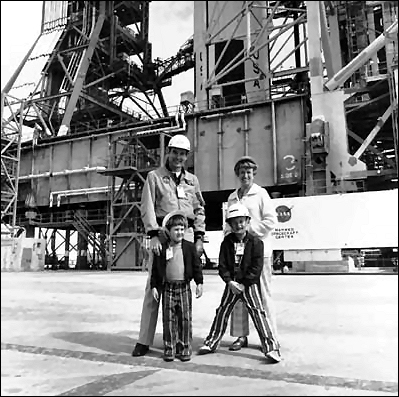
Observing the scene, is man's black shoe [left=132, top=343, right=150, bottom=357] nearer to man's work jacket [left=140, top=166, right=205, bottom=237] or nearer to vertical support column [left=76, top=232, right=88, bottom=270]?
man's work jacket [left=140, top=166, right=205, bottom=237]

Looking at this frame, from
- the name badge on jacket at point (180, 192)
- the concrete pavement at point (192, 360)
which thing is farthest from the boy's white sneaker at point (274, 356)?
the name badge on jacket at point (180, 192)

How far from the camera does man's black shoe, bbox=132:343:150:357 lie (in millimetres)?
3471

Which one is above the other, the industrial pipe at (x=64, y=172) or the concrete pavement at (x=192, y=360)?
the industrial pipe at (x=64, y=172)

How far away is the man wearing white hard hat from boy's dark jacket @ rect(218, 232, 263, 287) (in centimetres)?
23

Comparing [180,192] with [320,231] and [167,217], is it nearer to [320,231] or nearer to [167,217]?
[167,217]

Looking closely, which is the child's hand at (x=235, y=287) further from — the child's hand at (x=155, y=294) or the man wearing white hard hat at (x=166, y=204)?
the child's hand at (x=155, y=294)

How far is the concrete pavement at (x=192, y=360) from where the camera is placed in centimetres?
236

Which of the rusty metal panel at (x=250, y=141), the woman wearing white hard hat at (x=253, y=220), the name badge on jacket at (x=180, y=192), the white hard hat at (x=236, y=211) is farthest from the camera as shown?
the rusty metal panel at (x=250, y=141)

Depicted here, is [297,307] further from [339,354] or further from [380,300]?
[339,354]

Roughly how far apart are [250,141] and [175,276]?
1613cm

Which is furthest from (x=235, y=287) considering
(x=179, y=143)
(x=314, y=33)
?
(x=314, y=33)

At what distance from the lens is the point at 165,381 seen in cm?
265

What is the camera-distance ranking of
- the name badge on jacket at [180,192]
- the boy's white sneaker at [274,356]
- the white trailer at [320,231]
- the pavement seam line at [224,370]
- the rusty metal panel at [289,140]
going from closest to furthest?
the pavement seam line at [224,370] < the boy's white sneaker at [274,356] < the name badge on jacket at [180,192] < the white trailer at [320,231] < the rusty metal panel at [289,140]

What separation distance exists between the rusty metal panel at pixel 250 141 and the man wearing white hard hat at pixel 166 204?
1352cm
